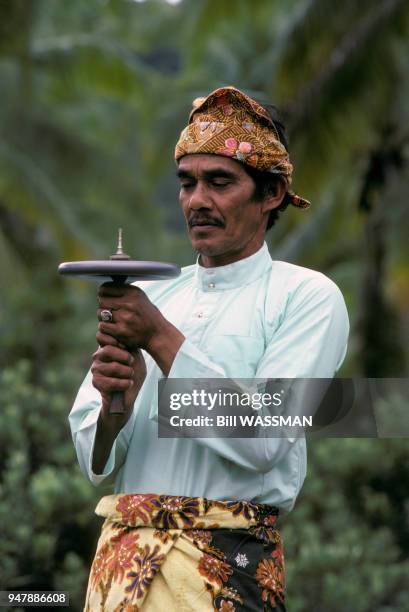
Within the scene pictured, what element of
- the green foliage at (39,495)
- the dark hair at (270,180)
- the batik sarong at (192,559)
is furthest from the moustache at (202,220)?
the green foliage at (39,495)

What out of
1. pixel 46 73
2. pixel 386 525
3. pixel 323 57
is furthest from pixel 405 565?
pixel 46 73

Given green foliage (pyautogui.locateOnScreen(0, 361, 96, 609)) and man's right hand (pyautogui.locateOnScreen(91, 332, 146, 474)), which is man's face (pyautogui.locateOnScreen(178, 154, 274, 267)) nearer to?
man's right hand (pyautogui.locateOnScreen(91, 332, 146, 474))

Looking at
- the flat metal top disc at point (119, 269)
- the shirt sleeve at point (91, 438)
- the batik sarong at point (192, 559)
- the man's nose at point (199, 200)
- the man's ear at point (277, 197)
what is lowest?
the batik sarong at point (192, 559)

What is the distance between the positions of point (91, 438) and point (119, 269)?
0.53 meters

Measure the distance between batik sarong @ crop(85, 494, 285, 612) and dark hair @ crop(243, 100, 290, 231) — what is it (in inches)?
29.8

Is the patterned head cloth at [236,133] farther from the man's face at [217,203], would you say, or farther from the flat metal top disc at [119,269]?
the flat metal top disc at [119,269]

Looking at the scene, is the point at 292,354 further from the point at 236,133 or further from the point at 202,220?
the point at 236,133

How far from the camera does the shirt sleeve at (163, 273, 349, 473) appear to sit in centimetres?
259

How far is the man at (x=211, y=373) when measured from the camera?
264 centimetres

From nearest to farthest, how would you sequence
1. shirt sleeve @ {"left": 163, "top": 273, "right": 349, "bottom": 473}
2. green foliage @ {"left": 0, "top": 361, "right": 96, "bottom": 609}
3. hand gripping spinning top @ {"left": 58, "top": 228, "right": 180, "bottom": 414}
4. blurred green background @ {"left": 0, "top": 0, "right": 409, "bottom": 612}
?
hand gripping spinning top @ {"left": 58, "top": 228, "right": 180, "bottom": 414} → shirt sleeve @ {"left": 163, "top": 273, "right": 349, "bottom": 473} → green foliage @ {"left": 0, "top": 361, "right": 96, "bottom": 609} → blurred green background @ {"left": 0, "top": 0, "right": 409, "bottom": 612}

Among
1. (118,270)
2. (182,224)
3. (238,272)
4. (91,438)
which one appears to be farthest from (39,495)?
(182,224)

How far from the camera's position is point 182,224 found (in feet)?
84.0

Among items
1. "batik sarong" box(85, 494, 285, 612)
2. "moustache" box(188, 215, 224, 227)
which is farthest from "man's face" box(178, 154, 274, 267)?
"batik sarong" box(85, 494, 285, 612)

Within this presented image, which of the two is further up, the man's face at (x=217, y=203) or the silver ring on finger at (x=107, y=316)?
the man's face at (x=217, y=203)
